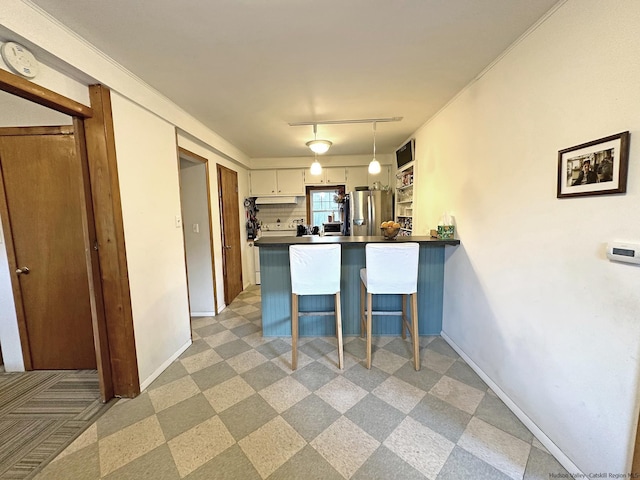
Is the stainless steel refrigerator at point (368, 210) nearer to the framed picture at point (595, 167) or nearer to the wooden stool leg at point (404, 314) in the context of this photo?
the wooden stool leg at point (404, 314)

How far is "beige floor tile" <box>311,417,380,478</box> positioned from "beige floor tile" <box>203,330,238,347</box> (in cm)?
159

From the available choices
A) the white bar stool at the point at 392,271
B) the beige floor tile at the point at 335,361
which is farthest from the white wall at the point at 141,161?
the white bar stool at the point at 392,271

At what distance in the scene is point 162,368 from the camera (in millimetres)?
2236

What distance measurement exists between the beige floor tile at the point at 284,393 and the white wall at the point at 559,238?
4.91 feet

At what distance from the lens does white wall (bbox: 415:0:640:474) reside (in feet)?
3.50

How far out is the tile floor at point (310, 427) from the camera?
133 cm

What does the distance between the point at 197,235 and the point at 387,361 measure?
9.24 ft

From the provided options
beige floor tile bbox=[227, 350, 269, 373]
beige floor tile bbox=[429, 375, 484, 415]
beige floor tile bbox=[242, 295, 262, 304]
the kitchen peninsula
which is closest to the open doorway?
beige floor tile bbox=[242, 295, 262, 304]

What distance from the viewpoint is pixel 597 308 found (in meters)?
1.17

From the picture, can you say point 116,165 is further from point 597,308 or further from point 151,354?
point 597,308

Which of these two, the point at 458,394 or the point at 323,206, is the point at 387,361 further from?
the point at 323,206

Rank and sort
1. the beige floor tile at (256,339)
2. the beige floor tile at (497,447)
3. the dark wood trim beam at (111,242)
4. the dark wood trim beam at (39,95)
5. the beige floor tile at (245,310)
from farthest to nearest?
the beige floor tile at (245,310) → the beige floor tile at (256,339) → the dark wood trim beam at (111,242) → the beige floor tile at (497,447) → the dark wood trim beam at (39,95)

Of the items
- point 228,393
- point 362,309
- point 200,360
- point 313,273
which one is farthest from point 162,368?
point 362,309

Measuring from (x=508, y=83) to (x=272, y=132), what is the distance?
8.26 feet
